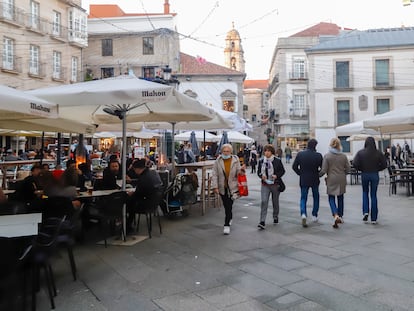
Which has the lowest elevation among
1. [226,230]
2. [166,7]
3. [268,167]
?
[226,230]

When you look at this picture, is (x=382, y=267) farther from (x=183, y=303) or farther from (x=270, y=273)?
(x=183, y=303)

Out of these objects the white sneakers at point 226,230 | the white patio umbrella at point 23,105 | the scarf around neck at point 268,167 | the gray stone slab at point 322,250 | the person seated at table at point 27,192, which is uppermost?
the white patio umbrella at point 23,105

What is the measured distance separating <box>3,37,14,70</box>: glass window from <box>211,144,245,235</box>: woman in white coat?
77.2 ft

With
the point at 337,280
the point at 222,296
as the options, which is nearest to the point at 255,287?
the point at 222,296

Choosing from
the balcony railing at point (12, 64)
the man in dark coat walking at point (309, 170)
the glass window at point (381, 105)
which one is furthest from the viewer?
the glass window at point (381, 105)

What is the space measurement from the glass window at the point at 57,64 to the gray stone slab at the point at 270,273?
28.6 meters

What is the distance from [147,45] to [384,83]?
76.1 feet

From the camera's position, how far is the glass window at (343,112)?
36875 millimetres

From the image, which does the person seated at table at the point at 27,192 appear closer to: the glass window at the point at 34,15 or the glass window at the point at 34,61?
the glass window at the point at 34,61

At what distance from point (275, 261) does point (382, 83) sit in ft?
117

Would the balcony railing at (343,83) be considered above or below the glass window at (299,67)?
below

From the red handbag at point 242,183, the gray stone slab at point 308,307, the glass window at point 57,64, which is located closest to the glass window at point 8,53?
the glass window at point 57,64

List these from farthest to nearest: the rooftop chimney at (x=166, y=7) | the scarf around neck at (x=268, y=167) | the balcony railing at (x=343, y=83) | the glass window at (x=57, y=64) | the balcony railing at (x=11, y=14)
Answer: the rooftop chimney at (x=166, y=7)
the balcony railing at (x=343, y=83)
the glass window at (x=57, y=64)
the balcony railing at (x=11, y=14)
the scarf around neck at (x=268, y=167)

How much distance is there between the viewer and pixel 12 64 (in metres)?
26.1
